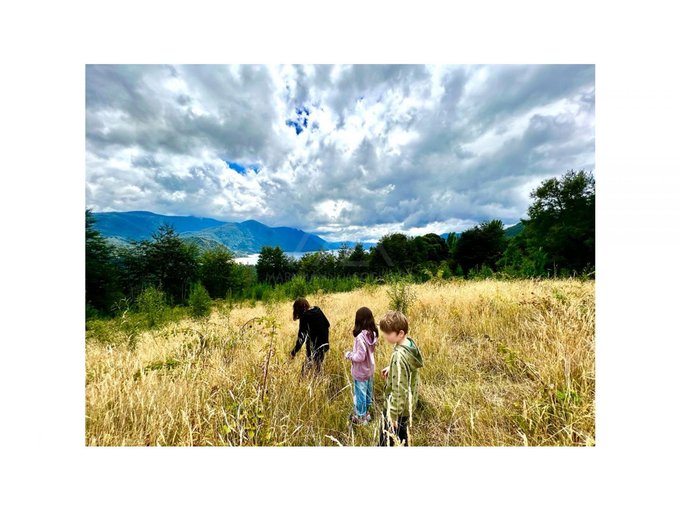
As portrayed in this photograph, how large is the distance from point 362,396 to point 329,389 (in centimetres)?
40

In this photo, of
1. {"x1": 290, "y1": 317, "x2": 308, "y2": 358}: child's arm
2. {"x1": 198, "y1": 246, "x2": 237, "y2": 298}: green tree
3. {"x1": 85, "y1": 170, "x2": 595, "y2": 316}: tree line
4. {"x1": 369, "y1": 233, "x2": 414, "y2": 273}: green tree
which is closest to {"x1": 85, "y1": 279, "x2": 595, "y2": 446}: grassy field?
{"x1": 290, "y1": 317, "x2": 308, "y2": 358}: child's arm

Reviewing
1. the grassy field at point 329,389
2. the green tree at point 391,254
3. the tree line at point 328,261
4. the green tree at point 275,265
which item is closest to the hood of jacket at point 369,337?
the grassy field at point 329,389

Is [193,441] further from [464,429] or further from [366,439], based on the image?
[464,429]

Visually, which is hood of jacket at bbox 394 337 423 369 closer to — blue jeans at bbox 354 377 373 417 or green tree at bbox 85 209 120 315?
blue jeans at bbox 354 377 373 417

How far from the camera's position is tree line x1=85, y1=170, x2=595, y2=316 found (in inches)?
274

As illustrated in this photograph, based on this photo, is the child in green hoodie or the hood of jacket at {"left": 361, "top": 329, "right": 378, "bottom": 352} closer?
the child in green hoodie

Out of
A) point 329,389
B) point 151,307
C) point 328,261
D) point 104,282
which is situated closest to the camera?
point 329,389

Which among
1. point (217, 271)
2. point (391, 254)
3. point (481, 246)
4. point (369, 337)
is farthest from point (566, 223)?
point (217, 271)

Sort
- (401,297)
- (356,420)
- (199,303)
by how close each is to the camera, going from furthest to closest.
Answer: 1. (199,303)
2. (401,297)
3. (356,420)

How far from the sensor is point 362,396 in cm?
214

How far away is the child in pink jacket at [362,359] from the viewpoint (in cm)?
204

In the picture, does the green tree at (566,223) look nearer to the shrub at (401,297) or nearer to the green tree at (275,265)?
the shrub at (401,297)

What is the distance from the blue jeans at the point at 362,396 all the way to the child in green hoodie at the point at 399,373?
0.95ft

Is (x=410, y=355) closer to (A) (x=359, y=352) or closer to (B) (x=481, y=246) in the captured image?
(A) (x=359, y=352)
